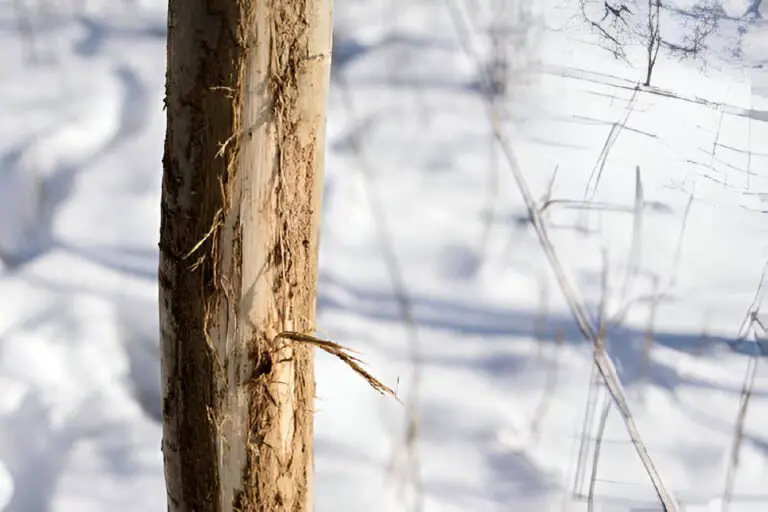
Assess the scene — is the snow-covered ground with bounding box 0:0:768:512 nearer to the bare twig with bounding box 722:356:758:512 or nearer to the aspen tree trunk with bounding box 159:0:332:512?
the bare twig with bounding box 722:356:758:512

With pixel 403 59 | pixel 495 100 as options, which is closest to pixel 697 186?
pixel 495 100

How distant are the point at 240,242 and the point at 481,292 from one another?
111cm

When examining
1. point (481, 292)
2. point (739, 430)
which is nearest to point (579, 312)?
point (481, 292)

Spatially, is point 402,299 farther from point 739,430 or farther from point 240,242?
point 240,242

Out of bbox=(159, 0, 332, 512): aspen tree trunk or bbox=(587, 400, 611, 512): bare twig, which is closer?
bbox=(159, 0, 332, 512): aspen tree trunk

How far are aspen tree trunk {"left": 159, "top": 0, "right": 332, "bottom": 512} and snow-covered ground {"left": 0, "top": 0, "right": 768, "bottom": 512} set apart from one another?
572mm

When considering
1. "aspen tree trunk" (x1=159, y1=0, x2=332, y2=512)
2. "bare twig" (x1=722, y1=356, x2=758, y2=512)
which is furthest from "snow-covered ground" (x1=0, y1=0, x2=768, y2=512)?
"aspen tree trunk" (x1=159, y1=0, x2=332, y2=512)

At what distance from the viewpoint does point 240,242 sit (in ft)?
2.35

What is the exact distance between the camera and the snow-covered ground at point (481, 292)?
4.83 feet

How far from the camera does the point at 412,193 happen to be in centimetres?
193

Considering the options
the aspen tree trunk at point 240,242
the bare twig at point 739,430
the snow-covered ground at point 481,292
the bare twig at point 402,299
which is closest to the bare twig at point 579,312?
the snow-covered ground at point 481,292

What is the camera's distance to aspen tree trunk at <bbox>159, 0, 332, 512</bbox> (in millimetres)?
675

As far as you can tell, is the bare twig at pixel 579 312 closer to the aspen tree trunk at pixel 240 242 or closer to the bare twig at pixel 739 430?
the bare twig at pixel 739 430

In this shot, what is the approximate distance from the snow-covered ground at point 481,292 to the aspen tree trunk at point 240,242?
0.57 metres
